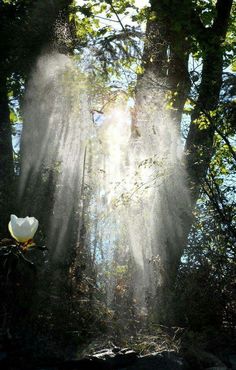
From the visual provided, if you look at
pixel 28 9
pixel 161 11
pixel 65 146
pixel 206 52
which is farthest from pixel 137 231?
pixel 28 9

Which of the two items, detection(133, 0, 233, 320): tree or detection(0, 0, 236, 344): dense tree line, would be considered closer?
detection(0, 0, 236, 344): dense tree line

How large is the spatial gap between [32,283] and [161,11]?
177 inches

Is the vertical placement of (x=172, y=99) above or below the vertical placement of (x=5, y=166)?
above

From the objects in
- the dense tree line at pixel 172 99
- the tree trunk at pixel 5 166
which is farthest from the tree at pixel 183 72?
the tree trunk at pixel 5 166

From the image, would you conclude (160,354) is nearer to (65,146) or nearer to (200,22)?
(65,146)

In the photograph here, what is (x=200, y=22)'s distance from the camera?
A: 23.9 feet

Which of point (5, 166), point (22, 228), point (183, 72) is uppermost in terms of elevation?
point (183, 72)

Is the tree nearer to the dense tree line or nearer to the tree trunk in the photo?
the dense tree line

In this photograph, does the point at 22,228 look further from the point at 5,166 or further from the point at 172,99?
the point at 172,99

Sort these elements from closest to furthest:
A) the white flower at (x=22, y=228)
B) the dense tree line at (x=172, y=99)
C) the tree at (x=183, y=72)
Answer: the white flower at (x=22, y=228) < the dense tree line at (x=172, y=99) < the tree at (x=183, y=72)

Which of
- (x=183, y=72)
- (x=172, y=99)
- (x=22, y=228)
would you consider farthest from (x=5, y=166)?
(x=22, y=228)

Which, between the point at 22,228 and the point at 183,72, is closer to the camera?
the point at 22,228

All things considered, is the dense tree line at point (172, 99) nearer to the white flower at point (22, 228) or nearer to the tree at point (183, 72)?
the tree at point (183, 72)

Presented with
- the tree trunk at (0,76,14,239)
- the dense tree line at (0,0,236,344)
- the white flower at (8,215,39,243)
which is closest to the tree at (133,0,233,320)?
the dense tree line at (0,0,236,344)
